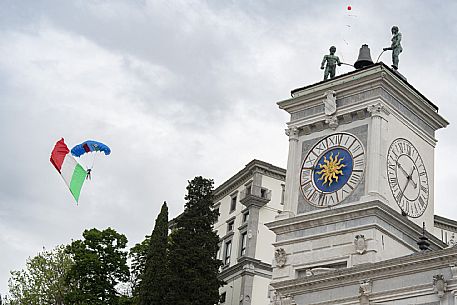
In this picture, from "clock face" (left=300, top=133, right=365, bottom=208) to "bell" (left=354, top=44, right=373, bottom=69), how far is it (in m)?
4.57

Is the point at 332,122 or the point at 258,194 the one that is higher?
the point at 258,194

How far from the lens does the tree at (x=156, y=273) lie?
4766 centimetres

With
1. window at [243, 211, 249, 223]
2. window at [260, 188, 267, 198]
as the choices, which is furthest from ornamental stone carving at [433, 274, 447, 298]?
window at [243, 211, 249, 223]

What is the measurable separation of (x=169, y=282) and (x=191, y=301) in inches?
64.8

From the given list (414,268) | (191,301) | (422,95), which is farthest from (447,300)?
(191,301)

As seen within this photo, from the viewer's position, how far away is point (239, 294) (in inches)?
2635

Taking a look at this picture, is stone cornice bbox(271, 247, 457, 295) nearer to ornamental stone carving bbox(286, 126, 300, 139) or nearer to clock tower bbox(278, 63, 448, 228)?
clock tower bbox(278, 63, 448, 228)

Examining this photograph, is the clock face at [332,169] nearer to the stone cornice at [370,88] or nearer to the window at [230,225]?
the stone cornice at [370,88]

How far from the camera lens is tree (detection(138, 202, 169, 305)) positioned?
47656mm

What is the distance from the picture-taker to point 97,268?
204ft

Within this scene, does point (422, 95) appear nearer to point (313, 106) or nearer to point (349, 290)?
point (313, 106)

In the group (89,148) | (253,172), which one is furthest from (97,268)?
(89,148)

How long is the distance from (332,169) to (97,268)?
26.4m

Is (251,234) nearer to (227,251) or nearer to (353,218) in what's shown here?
(227,251)
